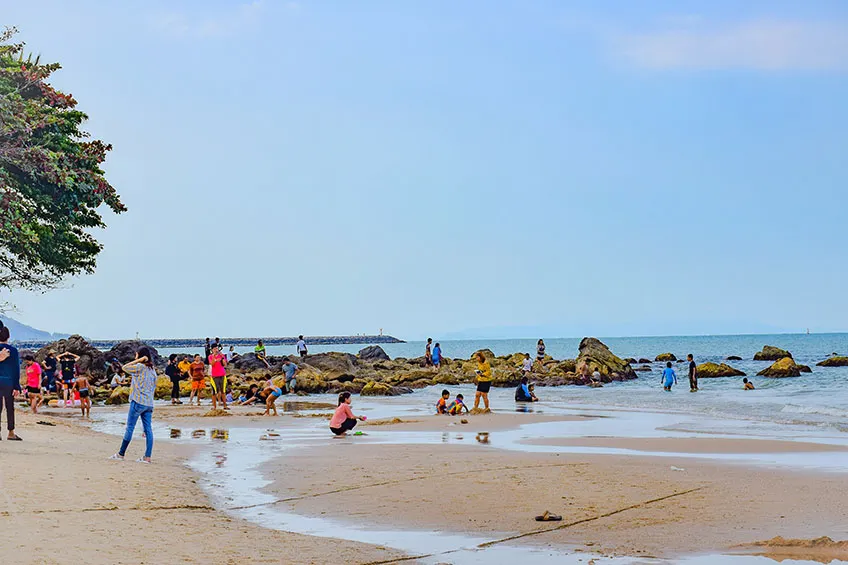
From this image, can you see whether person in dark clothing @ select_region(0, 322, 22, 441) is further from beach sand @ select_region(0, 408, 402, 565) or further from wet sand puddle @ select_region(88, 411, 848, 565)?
wet sand puddle @ select_region(88, 411, 848, 565)

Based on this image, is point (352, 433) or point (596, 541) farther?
point (352, 433)

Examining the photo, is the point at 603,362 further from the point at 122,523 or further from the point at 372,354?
the point at 122,523

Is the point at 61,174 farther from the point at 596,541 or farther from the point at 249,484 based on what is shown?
the point at 596,541

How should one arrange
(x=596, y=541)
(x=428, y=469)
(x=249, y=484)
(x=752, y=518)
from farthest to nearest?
(x=428, y=469) < (x=249, y=484) < (x=752, y=518) < (x=596, y=541)

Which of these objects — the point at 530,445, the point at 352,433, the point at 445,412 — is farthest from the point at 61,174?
the point at 530,445

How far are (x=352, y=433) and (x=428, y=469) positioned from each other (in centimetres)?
723

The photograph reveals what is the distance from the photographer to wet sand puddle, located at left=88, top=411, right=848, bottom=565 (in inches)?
353

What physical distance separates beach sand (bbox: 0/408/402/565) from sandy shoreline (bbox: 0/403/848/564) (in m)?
0.03

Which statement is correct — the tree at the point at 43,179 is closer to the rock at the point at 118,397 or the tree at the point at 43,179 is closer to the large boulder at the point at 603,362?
the rock at the point at 118,397

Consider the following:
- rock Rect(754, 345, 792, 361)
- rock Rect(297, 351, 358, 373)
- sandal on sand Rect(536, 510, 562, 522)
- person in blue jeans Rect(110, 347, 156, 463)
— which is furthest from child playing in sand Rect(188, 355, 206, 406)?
rock Rect(754, 345, 792, 361)

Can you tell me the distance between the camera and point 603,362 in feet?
178

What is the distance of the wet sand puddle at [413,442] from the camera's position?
8.98 metres

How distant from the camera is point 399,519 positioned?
1095 cm

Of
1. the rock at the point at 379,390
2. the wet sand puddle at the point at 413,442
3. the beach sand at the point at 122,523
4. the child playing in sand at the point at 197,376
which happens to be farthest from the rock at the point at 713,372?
the beach sand at the point at 122,523
